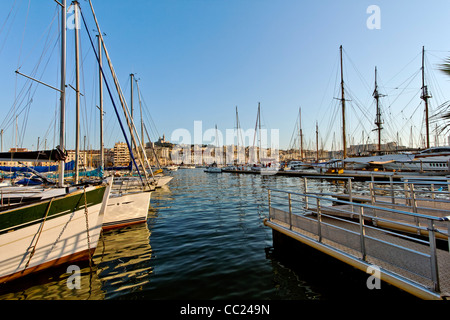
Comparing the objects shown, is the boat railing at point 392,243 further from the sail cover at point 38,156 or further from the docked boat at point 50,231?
the sail cover at point 38,156

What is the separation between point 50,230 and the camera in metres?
6.07

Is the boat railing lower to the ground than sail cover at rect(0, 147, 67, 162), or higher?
→ lower

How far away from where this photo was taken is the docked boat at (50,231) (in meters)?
5.41

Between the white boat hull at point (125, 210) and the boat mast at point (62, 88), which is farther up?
the boat mast at point (62, 88)

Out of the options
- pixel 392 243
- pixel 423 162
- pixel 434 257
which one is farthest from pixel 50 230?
pixel 423 162

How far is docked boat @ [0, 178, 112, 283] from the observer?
5.41 m

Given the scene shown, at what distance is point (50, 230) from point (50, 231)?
0.09ft

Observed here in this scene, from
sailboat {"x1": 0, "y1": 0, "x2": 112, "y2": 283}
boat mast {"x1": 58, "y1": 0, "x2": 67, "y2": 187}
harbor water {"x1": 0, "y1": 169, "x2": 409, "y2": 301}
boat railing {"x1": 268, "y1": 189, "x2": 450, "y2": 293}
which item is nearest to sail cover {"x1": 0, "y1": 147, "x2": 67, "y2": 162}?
boat mast {"x1": 58, "y1": 0, "x2": 67, "y2": 187}

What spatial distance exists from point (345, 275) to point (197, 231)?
19.6 ft

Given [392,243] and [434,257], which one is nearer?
[434,257]

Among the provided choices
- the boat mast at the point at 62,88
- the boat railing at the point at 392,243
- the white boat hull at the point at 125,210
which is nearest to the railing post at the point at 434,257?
the boat railing at the point at 392,243

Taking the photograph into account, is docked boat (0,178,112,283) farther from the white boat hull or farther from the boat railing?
the boat railing

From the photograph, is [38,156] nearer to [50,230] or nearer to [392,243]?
[50,230]
